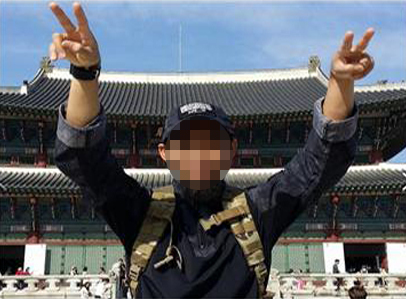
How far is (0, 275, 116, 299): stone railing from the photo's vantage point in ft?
47.1

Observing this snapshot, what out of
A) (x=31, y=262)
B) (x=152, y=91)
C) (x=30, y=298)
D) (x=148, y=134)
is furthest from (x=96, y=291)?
(x=152, y=91)

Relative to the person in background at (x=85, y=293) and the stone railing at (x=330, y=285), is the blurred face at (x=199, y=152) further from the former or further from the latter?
the person in background at (x=85, y=293)

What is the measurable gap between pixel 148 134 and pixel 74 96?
18.0m

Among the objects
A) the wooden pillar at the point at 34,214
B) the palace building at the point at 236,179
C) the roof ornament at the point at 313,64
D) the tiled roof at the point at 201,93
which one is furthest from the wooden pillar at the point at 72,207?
the roof ornament at the point at 313,64

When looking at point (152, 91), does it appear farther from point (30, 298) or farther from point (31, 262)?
point (30, 298)

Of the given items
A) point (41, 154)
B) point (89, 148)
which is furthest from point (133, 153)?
point (89, 148)

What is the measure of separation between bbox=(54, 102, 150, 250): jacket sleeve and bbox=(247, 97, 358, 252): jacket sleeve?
23.0 inches

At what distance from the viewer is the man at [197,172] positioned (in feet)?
7.23

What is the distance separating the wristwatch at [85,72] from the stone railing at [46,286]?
41.7ft

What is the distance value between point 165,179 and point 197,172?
1698cm

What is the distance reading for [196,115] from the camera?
2348mm

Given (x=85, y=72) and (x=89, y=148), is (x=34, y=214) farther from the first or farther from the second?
(x=85, y=72)

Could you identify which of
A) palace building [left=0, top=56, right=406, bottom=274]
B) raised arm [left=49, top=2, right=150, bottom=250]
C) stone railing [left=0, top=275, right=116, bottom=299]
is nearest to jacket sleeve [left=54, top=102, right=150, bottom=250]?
raised arm [left=49, top=2, right=150, bottom=250]

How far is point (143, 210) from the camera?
2.50m
